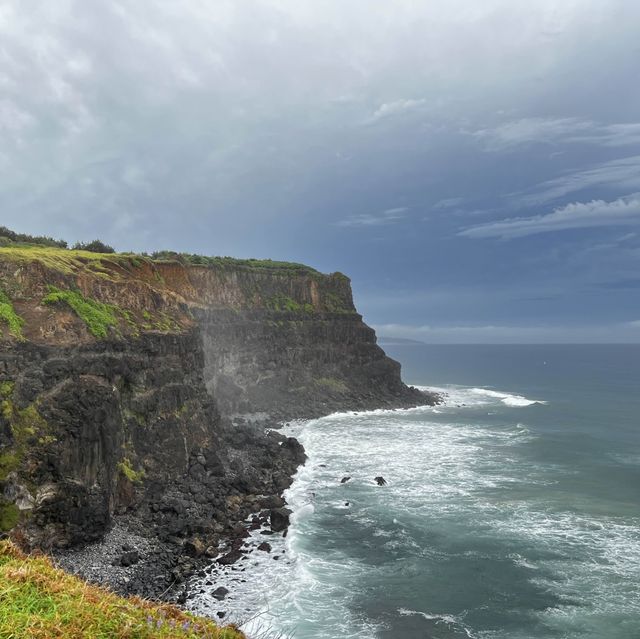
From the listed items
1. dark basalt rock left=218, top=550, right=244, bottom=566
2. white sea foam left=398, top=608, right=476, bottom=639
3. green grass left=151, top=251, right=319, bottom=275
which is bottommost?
white sea foam left=398, top=608, right=476, bottom=639

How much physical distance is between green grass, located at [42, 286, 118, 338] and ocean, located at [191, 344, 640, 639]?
62.1 feet

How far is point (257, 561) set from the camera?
31.0 m

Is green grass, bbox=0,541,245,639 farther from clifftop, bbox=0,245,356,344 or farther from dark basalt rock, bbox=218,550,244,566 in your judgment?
clifftop, bbox=0,245,356,344

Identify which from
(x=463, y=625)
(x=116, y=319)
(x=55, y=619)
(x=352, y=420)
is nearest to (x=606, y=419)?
(x=352, y=420)

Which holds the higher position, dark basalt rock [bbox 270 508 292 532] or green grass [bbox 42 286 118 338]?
green grass [bbox 42 286 118 338]

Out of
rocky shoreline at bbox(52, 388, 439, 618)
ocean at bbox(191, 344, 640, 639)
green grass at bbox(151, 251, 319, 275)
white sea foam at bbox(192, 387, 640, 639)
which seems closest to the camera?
ocean at bbox(191, 344, 640, 639)

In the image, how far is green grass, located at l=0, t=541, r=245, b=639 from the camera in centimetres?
849

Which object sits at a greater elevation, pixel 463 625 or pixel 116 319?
pixel 116 319

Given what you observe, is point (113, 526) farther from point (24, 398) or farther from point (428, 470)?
point (428, 470)

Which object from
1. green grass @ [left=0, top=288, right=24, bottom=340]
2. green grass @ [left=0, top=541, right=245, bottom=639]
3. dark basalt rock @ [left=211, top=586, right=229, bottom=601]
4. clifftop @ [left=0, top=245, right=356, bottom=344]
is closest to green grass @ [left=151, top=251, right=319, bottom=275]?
clifftop @ [left=0, top=245, right=356, bottom=344]

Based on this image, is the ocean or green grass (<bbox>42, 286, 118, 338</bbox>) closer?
the ocean

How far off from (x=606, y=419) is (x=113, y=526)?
78.6m

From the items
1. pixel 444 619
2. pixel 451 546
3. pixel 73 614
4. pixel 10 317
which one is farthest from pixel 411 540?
pixel 10 317

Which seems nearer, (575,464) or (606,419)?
(575,464)
